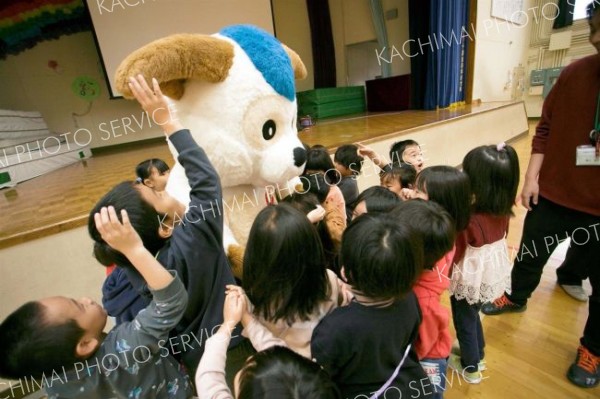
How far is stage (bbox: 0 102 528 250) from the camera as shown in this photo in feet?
4.14

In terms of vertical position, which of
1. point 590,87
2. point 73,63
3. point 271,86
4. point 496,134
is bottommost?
point 496,134

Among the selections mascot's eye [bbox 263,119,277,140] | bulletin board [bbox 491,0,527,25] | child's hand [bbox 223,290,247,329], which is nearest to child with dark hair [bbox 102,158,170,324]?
child's hand [bbox 223,290,247,329]

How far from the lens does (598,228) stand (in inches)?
39.6

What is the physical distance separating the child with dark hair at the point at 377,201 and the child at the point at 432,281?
15 centimetres

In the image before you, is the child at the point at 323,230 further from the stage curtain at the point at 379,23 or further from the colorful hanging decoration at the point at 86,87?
the stage curtain at the point at 379,23

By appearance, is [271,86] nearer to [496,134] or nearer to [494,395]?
[494,395]

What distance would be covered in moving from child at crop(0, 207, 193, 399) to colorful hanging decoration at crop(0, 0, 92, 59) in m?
4.29

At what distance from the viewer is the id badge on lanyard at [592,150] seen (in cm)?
97

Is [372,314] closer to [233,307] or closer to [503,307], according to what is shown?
[233,307]

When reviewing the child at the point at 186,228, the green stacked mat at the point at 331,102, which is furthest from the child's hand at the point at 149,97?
the green stacked mat at the point at 331,102

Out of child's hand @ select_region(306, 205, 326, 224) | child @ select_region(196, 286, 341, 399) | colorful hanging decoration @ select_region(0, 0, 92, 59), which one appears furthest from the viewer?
colorful hanging decoration @ select_region(0, 0, 92, 59)

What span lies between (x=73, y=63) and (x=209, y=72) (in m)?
4.37

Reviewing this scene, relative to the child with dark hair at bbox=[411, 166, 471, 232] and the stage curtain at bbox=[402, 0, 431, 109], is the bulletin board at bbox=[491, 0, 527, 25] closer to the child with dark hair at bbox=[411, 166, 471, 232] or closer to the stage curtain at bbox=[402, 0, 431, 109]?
the stage curtain at bbox=[402, 0, 431, 109]

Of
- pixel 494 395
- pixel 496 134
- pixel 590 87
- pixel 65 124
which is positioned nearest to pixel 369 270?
pixel 494 395
